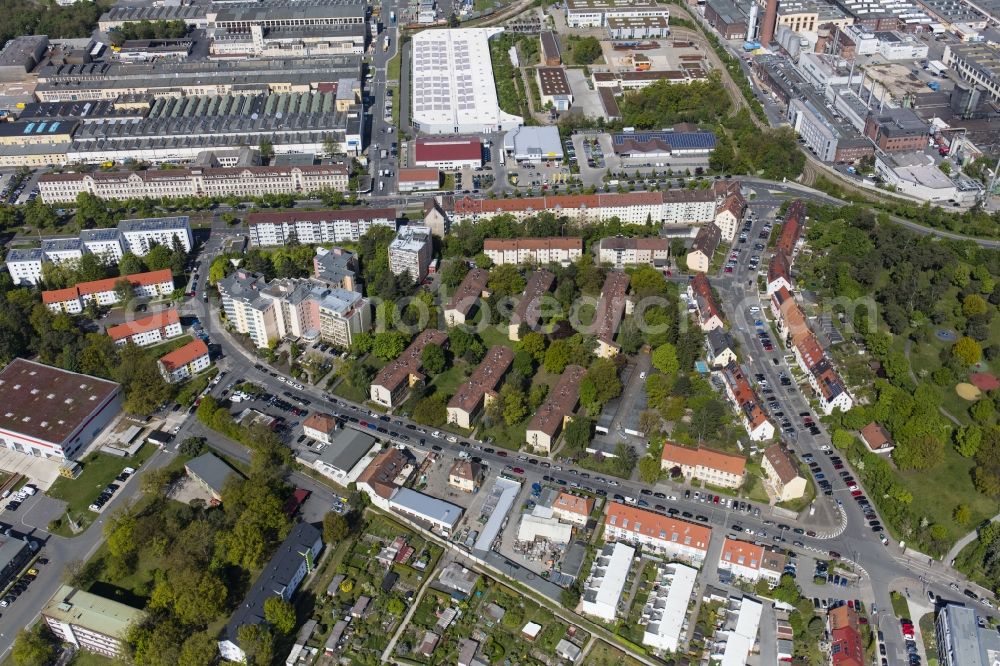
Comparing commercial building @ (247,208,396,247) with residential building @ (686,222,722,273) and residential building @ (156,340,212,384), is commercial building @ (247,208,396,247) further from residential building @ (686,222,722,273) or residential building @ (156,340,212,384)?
residential building @ (686,222,722,273)

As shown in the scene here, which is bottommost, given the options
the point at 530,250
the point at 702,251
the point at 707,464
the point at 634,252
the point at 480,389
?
the point at 707,464

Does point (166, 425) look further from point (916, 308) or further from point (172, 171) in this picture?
point (916, 308)

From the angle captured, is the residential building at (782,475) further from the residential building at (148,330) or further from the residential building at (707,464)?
the residential building at (148,330)

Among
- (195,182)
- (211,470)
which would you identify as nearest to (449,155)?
(195,182)

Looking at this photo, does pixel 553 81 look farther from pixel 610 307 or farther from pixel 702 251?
pixel 610 307

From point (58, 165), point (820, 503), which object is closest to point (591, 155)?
point (820, 503)

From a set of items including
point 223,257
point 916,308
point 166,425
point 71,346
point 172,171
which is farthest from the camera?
point 172,171
